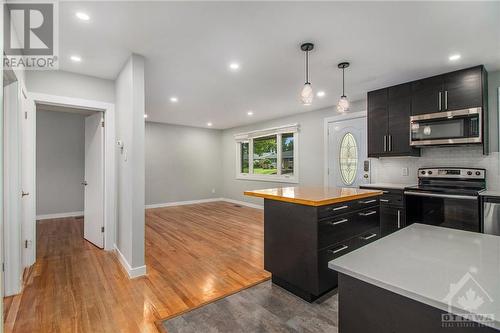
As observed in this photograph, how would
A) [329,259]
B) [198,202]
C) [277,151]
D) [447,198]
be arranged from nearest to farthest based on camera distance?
[329,259] < [447,198] < [277,151] < [198,202]

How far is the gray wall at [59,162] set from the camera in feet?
18.1

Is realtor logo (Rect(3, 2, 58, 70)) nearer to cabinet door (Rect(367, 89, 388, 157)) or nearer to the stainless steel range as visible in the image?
cabinet door (Rect(367, 89, 388, 157))

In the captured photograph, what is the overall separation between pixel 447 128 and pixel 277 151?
146 inches

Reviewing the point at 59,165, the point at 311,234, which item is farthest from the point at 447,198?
the point at 59,165

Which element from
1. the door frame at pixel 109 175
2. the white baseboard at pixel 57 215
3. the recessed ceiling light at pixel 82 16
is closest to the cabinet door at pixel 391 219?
the door frame at pixel 109 175

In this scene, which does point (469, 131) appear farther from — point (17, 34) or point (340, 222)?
point (17, 34)

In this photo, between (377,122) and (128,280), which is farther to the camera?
(377,122)

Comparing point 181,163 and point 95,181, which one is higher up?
point 181,163

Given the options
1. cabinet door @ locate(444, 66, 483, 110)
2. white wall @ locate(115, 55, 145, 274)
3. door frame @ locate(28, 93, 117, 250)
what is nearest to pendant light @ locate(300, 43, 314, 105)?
white wall @ locate(115, 55, 145, 274)

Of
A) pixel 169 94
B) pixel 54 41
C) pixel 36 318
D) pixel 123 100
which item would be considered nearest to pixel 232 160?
pixel 169 94

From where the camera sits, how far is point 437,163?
3635 mm

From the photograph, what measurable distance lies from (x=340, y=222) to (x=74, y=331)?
2.33m

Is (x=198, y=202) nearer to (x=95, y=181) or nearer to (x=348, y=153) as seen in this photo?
(x=95, y=181)

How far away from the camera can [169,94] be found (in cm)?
430
